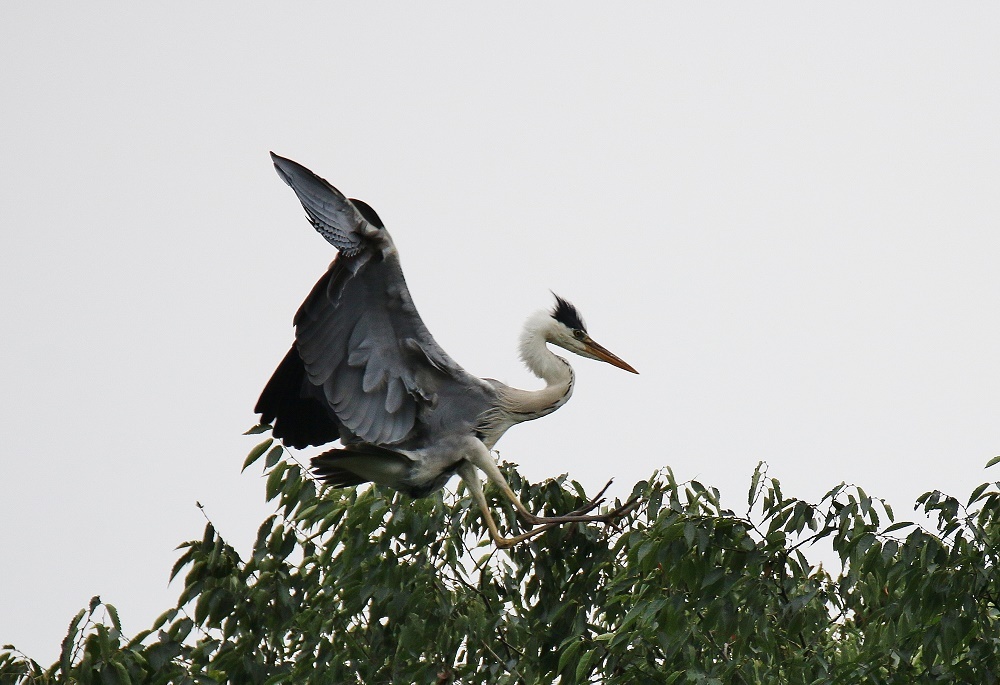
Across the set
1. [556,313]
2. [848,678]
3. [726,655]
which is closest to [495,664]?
[726,655]

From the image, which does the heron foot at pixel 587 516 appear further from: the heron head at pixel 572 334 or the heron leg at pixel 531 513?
the heron head at pixel 572 334

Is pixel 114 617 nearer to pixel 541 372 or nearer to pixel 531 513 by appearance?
A: pixel 531 513

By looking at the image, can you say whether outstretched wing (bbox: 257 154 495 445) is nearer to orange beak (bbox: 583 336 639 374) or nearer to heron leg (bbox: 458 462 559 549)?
heron leg (bbox: 458 462 559 549)

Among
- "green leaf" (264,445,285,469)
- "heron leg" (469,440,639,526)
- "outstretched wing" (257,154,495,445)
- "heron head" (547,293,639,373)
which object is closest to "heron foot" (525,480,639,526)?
"heron leg" (469,440,639,526)

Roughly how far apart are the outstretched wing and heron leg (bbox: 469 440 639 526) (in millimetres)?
208

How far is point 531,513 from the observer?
183 inches

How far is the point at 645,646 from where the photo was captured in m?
3.79

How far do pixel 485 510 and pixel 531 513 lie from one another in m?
0.19

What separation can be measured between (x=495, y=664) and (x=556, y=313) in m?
2.11

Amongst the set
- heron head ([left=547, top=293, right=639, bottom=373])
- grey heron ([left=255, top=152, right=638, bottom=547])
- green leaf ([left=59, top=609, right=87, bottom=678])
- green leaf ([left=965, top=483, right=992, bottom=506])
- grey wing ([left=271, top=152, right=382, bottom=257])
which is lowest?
green leaf ([left=59, top=609, right=87, bottom=678])

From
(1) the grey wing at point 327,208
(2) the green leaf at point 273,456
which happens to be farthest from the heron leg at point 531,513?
(1) the grey wing at point 327,208

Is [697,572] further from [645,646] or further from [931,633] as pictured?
[931,633]

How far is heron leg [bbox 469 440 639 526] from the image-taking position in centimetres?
434

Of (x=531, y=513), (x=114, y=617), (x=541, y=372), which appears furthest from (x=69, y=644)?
(x=541, y=372)
